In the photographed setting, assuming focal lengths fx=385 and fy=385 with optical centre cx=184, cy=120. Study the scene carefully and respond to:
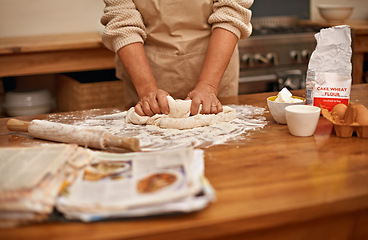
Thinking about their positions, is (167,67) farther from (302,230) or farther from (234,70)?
(302,230)

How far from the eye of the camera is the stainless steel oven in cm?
264

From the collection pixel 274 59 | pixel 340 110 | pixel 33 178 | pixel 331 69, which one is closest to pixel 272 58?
pixel 274 59

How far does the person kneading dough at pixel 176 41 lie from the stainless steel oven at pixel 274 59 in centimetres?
101

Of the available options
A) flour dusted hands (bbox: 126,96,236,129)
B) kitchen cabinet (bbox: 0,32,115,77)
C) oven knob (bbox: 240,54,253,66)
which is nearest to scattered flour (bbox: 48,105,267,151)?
flour dusted hands (bbox: 126,96,236,129)

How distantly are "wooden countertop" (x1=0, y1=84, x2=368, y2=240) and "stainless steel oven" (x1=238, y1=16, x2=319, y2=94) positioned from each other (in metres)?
1.75

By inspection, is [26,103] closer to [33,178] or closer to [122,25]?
[122,25]

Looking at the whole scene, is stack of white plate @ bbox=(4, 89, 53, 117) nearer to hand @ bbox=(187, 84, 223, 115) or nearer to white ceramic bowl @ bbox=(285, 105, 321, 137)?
hand @ bbox=(187, 84, 223, 115)

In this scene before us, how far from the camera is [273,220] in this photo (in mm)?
621

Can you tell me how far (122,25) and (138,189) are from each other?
915 millimetres

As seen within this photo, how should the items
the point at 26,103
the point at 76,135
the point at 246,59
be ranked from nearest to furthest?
the point at 76,135 → the point at 26,103 → the point at 246,59

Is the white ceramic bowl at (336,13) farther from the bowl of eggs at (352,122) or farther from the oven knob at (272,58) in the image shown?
the bowl of eggs at (352,122)

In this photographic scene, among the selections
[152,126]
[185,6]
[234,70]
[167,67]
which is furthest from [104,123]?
[234,70]

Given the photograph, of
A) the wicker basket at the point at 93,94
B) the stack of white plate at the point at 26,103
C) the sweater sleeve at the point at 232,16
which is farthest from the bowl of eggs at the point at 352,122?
the stack of white plate at the point at 26,103

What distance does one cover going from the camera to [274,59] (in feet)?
8.86
